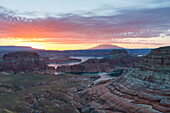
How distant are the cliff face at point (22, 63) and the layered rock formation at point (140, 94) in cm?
8326

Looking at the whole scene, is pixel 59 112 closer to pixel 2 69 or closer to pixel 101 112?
pixel 101 112

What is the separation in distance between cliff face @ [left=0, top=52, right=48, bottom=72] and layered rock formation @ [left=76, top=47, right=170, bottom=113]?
3278 inches

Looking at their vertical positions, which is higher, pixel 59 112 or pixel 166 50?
pixel 166 50

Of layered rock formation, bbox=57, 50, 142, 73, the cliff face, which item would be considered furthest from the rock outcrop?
the cliff face

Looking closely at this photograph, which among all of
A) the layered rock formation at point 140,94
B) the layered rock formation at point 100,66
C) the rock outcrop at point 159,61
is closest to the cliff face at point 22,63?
the layered rock formation at point 100,66

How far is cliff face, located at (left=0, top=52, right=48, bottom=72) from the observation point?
394 ft

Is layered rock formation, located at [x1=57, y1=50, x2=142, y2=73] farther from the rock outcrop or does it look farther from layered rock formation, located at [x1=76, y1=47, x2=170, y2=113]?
the rock outcrop

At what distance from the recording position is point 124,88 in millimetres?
44000

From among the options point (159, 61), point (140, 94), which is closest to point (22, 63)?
point (140, 94)

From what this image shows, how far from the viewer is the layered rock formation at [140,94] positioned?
3422 centimetres

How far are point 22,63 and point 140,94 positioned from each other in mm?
106180

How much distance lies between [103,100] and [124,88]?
6.45 m

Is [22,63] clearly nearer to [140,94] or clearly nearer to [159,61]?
[140,94]

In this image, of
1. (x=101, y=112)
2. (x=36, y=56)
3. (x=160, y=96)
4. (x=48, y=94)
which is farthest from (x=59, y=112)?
(x=36, y=56)
